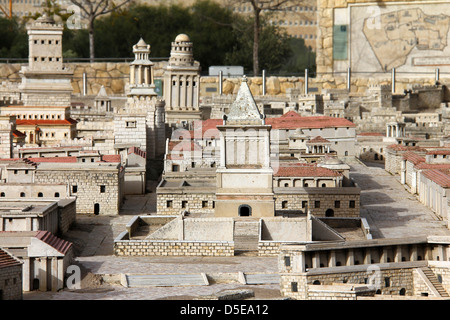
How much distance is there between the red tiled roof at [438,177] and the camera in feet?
212

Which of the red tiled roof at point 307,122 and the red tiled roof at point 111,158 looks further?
the red tiled roof at point 307,122

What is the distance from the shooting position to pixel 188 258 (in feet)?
171

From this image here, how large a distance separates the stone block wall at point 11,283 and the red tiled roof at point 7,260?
13 centimetres

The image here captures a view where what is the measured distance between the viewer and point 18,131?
82.7 m

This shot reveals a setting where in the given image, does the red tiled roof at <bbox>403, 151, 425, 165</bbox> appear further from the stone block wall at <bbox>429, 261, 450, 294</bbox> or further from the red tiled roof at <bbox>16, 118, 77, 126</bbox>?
the stone block wall at <bbox>429, 261, 450, 294</bbox>

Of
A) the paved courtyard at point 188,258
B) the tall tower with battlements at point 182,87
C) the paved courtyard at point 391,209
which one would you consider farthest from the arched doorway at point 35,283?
the tall tower with battlements at point 182,87

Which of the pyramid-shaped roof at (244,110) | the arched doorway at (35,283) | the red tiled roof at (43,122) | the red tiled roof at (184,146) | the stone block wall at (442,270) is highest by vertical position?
the pyramid-shaped roof at (244,110)

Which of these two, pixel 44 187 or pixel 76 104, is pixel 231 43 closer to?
pixel 76 104

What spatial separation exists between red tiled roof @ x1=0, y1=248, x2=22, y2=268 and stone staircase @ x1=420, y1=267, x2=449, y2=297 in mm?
14566

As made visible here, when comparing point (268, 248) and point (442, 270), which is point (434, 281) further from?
point (268, 248)

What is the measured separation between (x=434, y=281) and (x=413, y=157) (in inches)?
1273

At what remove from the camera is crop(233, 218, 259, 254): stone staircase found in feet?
176

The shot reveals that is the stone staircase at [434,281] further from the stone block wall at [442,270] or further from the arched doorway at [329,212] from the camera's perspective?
the arched doorway at [329,212]
